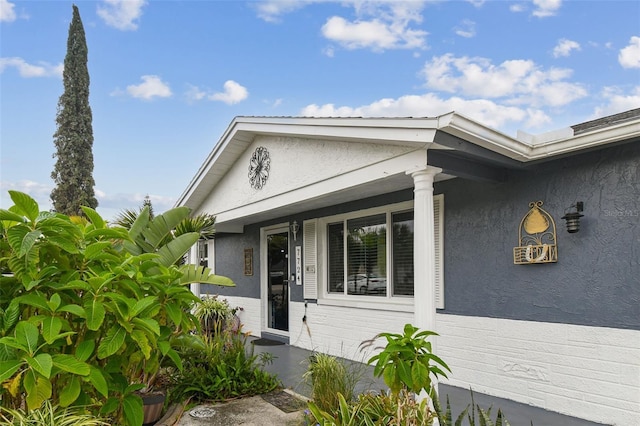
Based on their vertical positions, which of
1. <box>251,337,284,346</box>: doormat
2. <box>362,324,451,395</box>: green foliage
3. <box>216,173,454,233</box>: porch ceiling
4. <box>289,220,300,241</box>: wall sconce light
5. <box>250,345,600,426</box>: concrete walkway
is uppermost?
<box>216,173,454,233</box>: porch ceiling

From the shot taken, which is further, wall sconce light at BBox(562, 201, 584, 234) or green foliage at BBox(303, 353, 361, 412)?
wall sconce light at BBox(562, 201, 584, 234)

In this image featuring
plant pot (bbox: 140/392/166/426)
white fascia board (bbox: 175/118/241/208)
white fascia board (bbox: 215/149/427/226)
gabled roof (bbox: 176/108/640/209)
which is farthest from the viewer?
white fascia board (bbox: 175/118/241/208)

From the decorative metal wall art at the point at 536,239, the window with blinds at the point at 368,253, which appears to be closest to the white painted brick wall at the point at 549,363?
the window with blinds at the point at 368,253

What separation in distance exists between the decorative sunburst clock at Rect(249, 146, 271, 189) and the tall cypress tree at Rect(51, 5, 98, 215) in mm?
13994

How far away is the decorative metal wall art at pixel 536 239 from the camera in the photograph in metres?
5.03

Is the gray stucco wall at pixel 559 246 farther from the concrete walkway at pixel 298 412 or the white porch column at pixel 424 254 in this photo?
the white porch column at pixel 424 254

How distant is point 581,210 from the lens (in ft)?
15.6

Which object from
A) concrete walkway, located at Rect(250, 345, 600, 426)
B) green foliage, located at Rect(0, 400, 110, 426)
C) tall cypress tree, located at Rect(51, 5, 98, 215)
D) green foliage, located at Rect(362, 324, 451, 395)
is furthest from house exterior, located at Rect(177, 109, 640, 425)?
tall cypress tree, located at Rect(51, 5, 98, 215)

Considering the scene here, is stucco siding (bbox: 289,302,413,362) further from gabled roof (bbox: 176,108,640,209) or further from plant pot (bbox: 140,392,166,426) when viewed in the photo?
plant pot (bbox: 140,392,166,426)

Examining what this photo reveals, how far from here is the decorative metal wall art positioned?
5031 millimetres

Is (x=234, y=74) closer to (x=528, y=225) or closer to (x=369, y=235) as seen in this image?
(x=369, y=235)

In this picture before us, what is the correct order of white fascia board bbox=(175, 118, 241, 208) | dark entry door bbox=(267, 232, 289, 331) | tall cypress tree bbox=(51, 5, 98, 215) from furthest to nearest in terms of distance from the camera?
tall cypress tree bbox=(51, 5, 98, 215), dark entry door bbox=(267, 232, 289, 331), white fascia board bbox=(175, 118, 241, 208)

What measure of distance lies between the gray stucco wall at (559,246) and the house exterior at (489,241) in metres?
0.01

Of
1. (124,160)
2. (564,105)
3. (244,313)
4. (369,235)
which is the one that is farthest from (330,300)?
(124,160)
